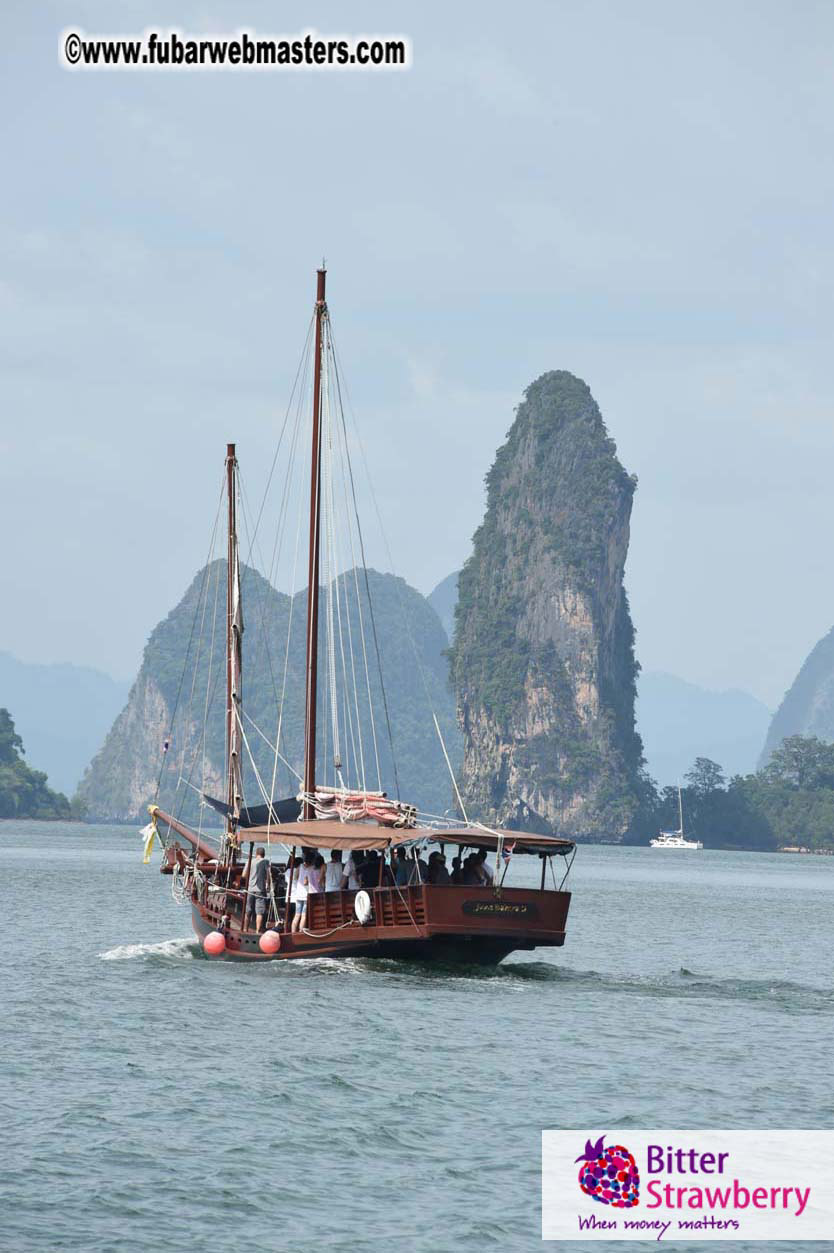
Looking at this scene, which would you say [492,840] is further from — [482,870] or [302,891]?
[302,891]

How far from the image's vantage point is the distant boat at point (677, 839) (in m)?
173

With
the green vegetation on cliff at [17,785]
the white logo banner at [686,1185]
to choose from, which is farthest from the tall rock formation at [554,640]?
the white logo banner at [686,1185]

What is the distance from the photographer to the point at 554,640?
618 feet

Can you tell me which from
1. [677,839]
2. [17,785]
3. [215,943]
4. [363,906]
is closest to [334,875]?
[363,906]

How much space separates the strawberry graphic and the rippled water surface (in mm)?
512

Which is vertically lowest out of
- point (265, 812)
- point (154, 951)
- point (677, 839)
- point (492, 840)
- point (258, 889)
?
point (154, 951)

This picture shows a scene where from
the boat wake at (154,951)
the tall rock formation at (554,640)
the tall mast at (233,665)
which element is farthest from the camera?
the tall rock formation at (554,640)

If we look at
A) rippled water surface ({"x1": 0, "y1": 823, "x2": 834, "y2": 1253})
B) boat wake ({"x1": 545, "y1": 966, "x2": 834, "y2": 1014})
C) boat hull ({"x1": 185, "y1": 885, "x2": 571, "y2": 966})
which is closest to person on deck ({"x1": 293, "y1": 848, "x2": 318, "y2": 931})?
boat hull ({"x1": 185, "y1": 885, "x2": 571, "y2": 966})

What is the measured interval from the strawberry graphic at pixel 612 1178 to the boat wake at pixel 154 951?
1719 centimetres

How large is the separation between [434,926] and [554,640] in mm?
161506

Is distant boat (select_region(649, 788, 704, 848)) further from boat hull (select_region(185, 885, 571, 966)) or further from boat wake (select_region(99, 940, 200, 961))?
boat hull (select_region(185, 885, 571, 966))

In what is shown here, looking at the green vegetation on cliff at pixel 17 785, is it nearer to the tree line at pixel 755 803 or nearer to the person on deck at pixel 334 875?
the tree line at pixel 755 803

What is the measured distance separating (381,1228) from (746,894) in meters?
67.4

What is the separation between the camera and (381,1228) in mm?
14570
